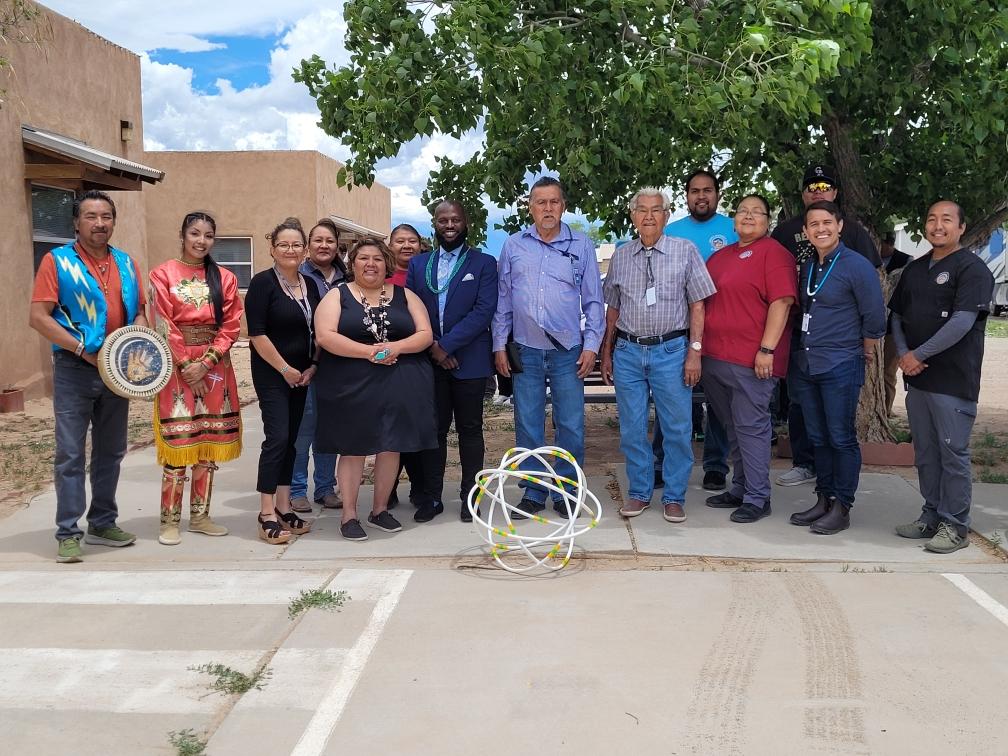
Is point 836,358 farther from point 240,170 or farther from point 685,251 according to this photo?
point 240,170

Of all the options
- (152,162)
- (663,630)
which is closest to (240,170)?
(152,162)

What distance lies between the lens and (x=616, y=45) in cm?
652

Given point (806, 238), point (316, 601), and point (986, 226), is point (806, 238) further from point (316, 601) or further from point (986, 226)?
point (316, 601)

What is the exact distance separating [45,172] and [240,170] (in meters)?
13.3

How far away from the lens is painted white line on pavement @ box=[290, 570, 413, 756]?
3.31 m

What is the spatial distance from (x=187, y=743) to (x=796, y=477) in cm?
500

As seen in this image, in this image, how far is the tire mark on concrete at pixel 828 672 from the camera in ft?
10.9

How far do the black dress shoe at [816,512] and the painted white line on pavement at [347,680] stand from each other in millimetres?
2474

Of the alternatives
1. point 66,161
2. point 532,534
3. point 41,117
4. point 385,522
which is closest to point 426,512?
point 385,522

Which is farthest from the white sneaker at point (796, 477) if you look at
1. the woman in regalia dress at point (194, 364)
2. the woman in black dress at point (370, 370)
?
the woman in regalia dress at point (194, 364)

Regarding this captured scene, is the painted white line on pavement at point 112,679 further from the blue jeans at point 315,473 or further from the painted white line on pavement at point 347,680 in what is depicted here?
the blue jeans at point 315,473

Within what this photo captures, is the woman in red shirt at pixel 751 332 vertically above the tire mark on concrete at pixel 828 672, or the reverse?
the woman in red shirt at pixel 751 332

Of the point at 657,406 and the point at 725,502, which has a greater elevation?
the point at 657,406

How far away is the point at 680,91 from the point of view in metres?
5.57
